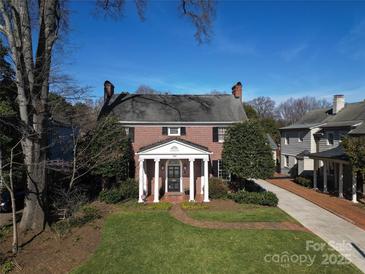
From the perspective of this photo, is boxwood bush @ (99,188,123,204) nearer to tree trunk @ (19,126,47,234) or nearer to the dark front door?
the dark front door

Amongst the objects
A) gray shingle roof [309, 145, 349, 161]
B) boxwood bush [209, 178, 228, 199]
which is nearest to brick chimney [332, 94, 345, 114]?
gray shingle roof [309, 145, 349, 161]

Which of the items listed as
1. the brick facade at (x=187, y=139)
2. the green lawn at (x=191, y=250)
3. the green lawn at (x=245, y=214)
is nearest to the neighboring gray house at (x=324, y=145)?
the green lawn at (x=245, y=214)

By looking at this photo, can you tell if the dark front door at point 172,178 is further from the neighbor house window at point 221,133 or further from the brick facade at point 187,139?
the neighbor house window at point 221,133

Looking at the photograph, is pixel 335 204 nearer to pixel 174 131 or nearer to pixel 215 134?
pixel 215 134

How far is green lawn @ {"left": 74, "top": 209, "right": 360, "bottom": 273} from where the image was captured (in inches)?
367

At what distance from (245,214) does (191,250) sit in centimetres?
587

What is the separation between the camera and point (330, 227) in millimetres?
13609

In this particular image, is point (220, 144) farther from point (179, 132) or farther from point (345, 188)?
point (345, 188)

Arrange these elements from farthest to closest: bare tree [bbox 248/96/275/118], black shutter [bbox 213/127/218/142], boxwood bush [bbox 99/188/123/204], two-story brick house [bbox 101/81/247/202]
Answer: bare tree [bbox 248/96/275/118] → black shutter [bbox 213/127/218/142] → two-story brick house [bbox 101/81/247/202] → boxwood bush [bbox 99/188/123/204]

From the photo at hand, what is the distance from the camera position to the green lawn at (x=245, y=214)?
576 inches

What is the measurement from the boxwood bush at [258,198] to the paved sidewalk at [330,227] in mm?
734

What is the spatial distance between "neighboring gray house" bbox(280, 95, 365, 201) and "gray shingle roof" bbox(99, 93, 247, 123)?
8.07 metres

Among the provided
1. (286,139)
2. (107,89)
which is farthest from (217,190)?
(286,139)

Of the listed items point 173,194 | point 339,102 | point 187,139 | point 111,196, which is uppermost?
point 339,102
